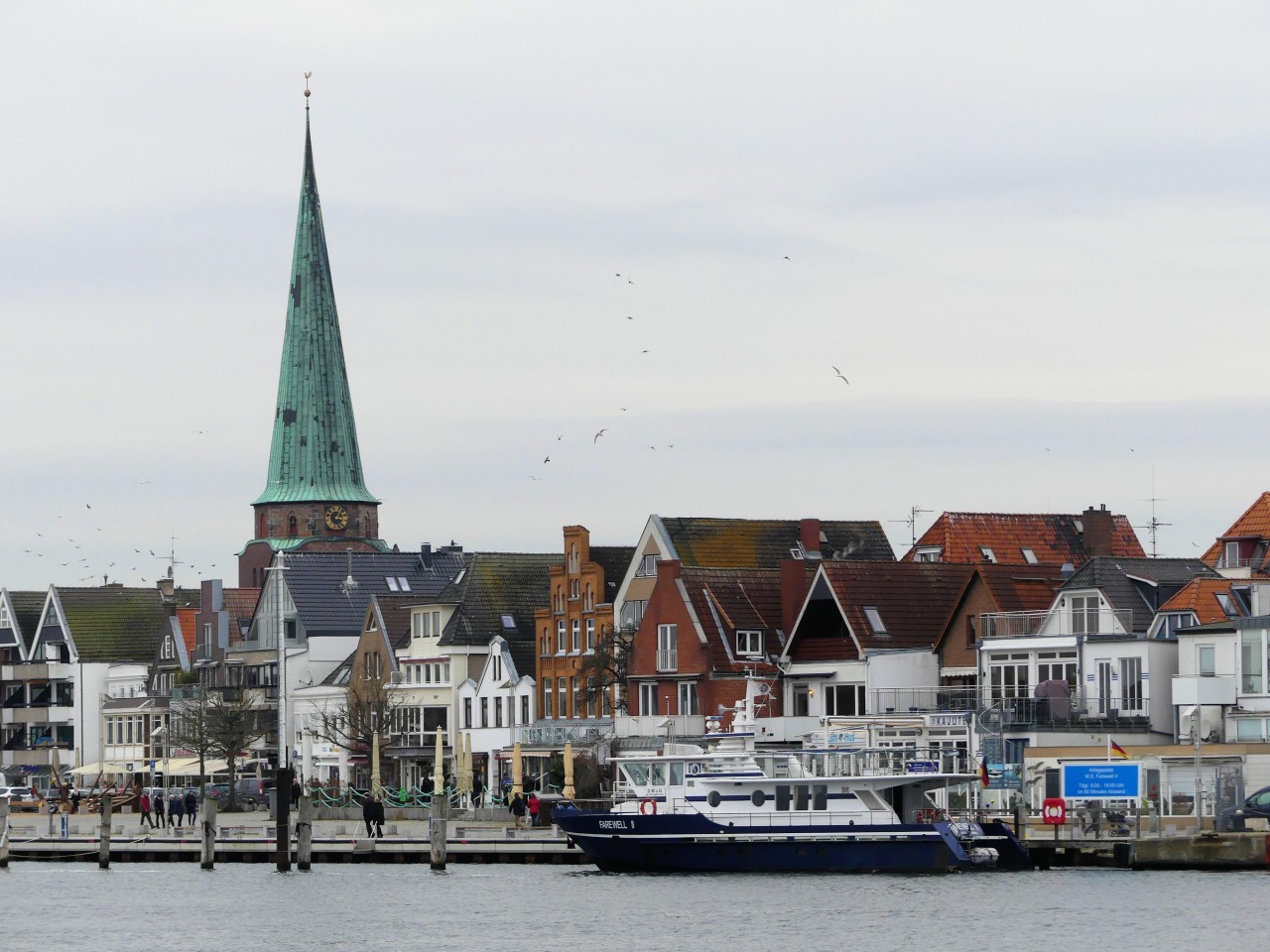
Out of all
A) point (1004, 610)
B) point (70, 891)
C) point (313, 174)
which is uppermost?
point (313, 174)

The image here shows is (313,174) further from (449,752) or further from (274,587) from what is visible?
(449,752)

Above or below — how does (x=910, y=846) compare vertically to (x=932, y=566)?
below

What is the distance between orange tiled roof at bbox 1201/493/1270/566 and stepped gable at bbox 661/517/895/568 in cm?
1600

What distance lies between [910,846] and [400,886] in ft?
44.9

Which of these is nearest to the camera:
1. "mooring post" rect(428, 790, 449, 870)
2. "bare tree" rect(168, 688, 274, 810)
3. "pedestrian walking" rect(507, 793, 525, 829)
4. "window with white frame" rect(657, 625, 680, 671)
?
"mooring post" rect(428, 790, 449, 870)

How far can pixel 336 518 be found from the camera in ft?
640

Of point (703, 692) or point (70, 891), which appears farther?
point (703, 692)

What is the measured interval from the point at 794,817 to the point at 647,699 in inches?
1212

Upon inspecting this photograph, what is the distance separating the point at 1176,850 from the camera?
71.2 m

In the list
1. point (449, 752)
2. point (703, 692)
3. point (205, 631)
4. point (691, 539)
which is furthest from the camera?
point (205, 631)

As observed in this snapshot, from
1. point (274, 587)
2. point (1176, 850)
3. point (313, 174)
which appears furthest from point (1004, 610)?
point (313, 174)

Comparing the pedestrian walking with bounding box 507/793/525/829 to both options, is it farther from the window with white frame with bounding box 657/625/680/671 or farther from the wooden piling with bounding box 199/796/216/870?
the wooden piling with bounding box 199/796/216/870

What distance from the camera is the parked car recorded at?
7481 cm

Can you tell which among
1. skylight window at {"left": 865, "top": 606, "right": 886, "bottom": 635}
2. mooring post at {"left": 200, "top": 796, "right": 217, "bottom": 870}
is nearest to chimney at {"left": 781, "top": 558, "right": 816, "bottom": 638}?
skylight window at {"left": 865, "top": 606, "right": 886, "bottom": 635}
